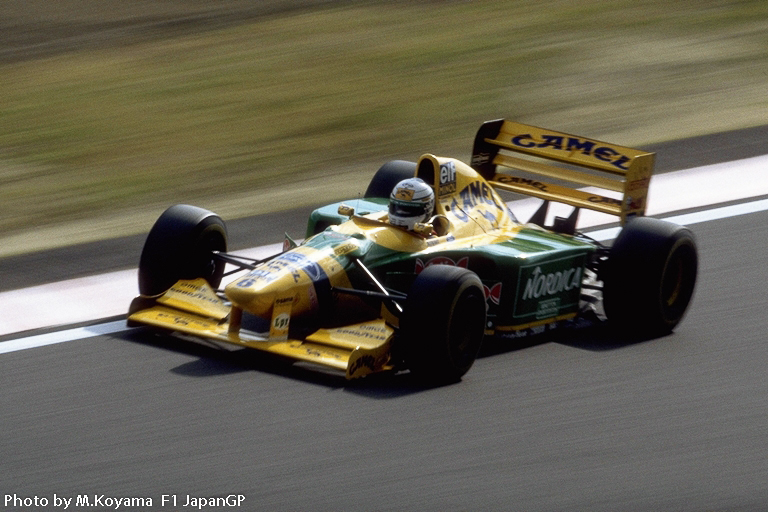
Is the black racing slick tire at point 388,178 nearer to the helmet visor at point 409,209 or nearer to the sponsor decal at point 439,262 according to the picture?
the helmet visor at point 409,209

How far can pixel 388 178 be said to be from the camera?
30.6ft

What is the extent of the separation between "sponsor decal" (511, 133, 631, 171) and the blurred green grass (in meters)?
2.67

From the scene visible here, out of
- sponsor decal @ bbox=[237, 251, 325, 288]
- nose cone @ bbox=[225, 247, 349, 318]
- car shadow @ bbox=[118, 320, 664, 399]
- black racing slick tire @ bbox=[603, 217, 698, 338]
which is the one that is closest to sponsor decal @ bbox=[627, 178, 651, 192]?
black racing slick tire @ bbox=[603, 217, 698, 338]

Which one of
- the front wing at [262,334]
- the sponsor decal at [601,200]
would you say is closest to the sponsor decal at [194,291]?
the front wing at [262,334]

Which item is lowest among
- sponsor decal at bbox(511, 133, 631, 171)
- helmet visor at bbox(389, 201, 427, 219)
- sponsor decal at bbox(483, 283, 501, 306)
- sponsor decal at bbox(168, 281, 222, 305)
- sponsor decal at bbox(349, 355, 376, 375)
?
sponsor decal at bbox(349, 355, 376, 375)

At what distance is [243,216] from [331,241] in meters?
3.47

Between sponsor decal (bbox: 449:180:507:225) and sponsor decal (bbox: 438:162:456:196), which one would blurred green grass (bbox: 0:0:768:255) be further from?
sponsor decal (bbox: 438:162:456:196)

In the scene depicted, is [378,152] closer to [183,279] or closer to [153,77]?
[153,77]

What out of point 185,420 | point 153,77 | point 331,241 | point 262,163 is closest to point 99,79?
point 153,77

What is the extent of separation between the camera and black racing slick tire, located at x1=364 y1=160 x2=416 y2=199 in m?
Result: 9.27

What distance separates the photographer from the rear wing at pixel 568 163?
863 centimetres

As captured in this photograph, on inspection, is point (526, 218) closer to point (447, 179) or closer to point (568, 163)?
point (568, 163)

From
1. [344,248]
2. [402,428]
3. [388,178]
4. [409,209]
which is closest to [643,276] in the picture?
[409,209]

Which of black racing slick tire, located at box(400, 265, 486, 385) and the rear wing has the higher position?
the rear wing
